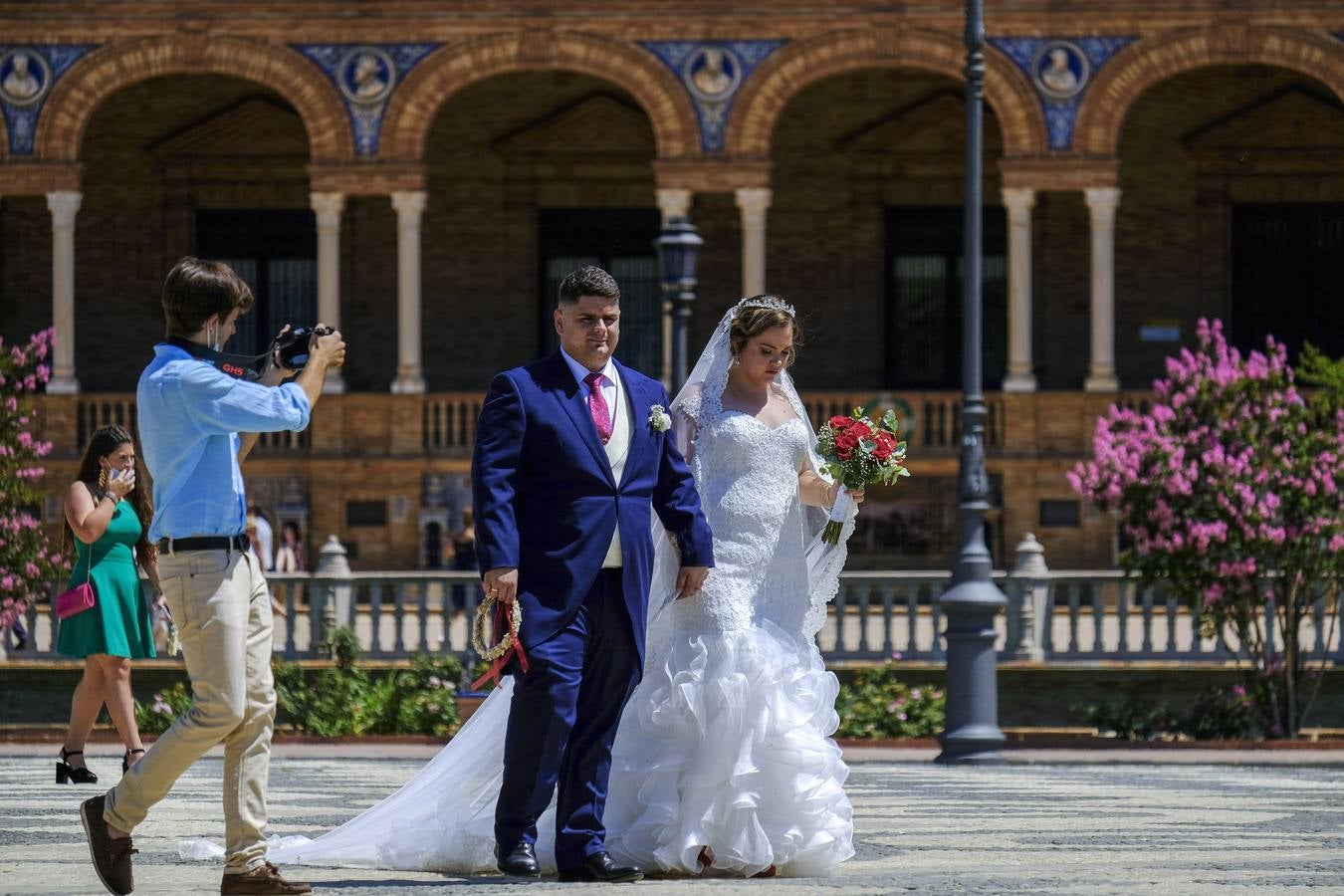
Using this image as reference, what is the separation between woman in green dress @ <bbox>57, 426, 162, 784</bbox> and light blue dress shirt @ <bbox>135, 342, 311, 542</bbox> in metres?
3.93

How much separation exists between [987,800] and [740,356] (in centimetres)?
367

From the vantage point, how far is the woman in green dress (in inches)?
470

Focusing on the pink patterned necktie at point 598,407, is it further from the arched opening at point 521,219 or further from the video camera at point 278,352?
the arched opening at point 521,219

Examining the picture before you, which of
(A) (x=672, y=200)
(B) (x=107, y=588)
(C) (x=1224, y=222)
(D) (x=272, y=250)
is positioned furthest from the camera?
(D) (x=272, y=250)

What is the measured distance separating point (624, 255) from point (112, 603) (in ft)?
65.0

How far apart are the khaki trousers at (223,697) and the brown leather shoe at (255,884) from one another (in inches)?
→ 0.9

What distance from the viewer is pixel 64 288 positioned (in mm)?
29125

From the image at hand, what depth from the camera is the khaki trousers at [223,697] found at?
24.7ft

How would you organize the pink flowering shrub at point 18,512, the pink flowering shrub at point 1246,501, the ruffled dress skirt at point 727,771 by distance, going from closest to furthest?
the ruffled dress skirt at point 727,771 < the pink flowering shrub at point 1246,501 < the pink flowering shrub at point 18,512

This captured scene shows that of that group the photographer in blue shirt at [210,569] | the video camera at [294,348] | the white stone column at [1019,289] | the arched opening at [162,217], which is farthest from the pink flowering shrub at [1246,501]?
the arched opening at [162,217]

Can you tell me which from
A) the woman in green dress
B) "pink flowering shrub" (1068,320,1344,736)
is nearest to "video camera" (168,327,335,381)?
the woman in green dress

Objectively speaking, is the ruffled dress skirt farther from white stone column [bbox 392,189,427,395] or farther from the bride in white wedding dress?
white stone column [bbox 392,189,427,395]

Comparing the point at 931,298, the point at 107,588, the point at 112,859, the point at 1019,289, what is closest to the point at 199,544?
the point at 112,859

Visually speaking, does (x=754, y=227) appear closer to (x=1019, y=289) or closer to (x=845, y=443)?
(x=1019, y=289)
